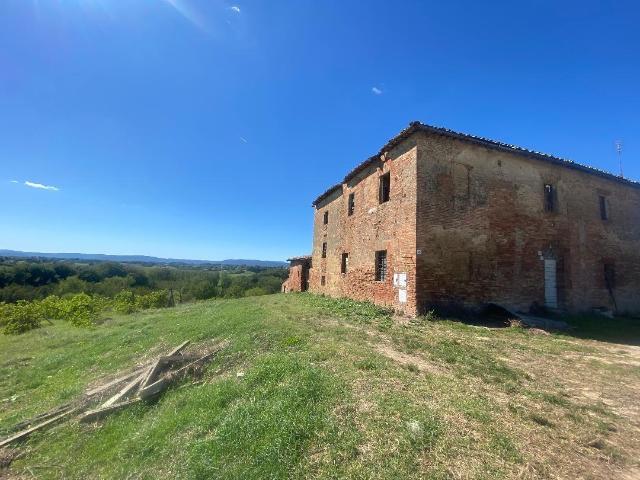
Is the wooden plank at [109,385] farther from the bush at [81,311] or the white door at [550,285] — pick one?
the bush at [81,311]

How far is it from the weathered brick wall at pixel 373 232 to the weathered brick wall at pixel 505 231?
525 millimetres

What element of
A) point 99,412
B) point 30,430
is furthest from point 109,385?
point 30,430

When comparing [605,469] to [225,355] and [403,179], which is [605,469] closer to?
[225,355]

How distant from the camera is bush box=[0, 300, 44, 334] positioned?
1884 centimetres

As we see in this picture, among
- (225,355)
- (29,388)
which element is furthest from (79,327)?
(225,355)

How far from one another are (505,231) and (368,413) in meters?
9.99

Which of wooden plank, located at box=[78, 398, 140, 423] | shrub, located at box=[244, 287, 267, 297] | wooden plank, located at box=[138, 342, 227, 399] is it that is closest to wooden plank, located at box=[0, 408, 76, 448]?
wooden plank, located at box=[78, 398, 140, 423]

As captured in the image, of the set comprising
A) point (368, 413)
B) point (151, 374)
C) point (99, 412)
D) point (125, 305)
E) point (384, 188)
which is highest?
point (384, 188)

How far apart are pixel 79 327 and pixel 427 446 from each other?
20.7 metres

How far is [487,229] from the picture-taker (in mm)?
11297

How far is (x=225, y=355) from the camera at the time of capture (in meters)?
7.22

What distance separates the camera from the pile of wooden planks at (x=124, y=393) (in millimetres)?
5832

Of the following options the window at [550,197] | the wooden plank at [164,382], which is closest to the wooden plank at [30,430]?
the wooden plank at [164,382]

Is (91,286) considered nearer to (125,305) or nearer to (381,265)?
(125,305)
